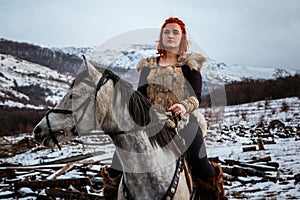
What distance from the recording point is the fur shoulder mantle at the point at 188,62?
3.34 metres

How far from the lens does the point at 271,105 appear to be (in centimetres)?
2556

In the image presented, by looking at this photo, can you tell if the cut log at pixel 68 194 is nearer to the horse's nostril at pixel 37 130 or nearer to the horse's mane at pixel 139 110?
the horse's mane at pixel 139 110

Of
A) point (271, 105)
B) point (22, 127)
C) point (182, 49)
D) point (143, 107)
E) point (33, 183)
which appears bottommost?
point (22, 127)

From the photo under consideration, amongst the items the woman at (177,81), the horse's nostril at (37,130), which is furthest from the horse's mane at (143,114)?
the horse's nostril at (37,130)

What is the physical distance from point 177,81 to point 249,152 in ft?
30.8

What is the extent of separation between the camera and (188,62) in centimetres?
336

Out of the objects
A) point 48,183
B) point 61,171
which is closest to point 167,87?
point 48,183

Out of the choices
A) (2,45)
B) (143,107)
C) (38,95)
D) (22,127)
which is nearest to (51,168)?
(143,107)

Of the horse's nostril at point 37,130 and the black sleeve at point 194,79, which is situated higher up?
the black sleeve at point 194,79

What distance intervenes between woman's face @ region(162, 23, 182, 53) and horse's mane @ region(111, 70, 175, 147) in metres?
1.07

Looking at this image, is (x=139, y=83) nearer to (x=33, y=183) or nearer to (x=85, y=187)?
(x=85, y=187)

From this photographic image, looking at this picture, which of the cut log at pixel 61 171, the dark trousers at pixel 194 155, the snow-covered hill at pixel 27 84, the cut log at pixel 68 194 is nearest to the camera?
the dark trousers at pixel 194 155

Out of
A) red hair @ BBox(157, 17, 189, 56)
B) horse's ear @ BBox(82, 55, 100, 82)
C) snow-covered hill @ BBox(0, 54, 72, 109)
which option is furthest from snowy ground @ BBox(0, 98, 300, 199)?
snow-covered hill @ BBox(0, 54, 72, 109)

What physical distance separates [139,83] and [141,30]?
0.71m
